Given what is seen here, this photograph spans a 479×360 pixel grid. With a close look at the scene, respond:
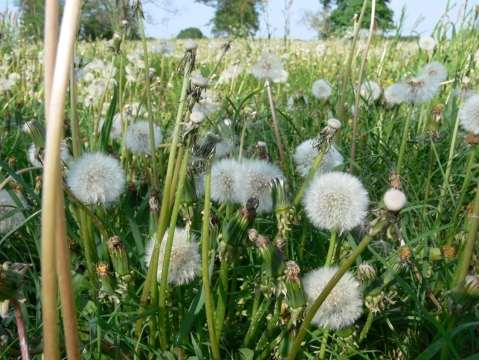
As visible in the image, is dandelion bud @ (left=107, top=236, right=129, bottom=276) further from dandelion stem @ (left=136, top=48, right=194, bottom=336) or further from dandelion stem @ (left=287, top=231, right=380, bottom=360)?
dandelion stem @ (left=287, top=231, right=380, bottom=360)

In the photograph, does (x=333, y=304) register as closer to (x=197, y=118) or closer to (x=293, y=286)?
(x=293, y=286)

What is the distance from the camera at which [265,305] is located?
953mm

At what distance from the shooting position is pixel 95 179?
1.05 metres

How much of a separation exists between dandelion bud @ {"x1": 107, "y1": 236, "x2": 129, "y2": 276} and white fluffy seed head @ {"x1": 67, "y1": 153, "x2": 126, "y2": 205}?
0.15 meters

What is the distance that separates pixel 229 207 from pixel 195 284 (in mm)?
147

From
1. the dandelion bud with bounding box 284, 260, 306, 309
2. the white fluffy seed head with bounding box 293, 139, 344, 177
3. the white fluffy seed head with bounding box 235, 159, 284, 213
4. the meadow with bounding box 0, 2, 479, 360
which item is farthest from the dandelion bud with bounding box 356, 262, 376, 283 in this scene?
the white fluffy seed head with bounding box 293, 139, 344, 177

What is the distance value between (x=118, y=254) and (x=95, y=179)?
188 mm

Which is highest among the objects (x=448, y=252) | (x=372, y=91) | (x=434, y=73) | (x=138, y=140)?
(x=434, y=73)

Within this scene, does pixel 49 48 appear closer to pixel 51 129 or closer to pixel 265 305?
pixel 51 129

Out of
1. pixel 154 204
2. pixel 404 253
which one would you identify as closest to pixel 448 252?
pixel 404 253

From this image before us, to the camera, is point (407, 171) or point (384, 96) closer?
point (407, 171)

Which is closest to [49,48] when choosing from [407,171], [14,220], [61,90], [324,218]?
[61,90]

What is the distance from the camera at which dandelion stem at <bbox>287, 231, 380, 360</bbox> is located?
654mm

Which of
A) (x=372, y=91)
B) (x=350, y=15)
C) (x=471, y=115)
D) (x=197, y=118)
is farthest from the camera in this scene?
(x=350, y=15)
